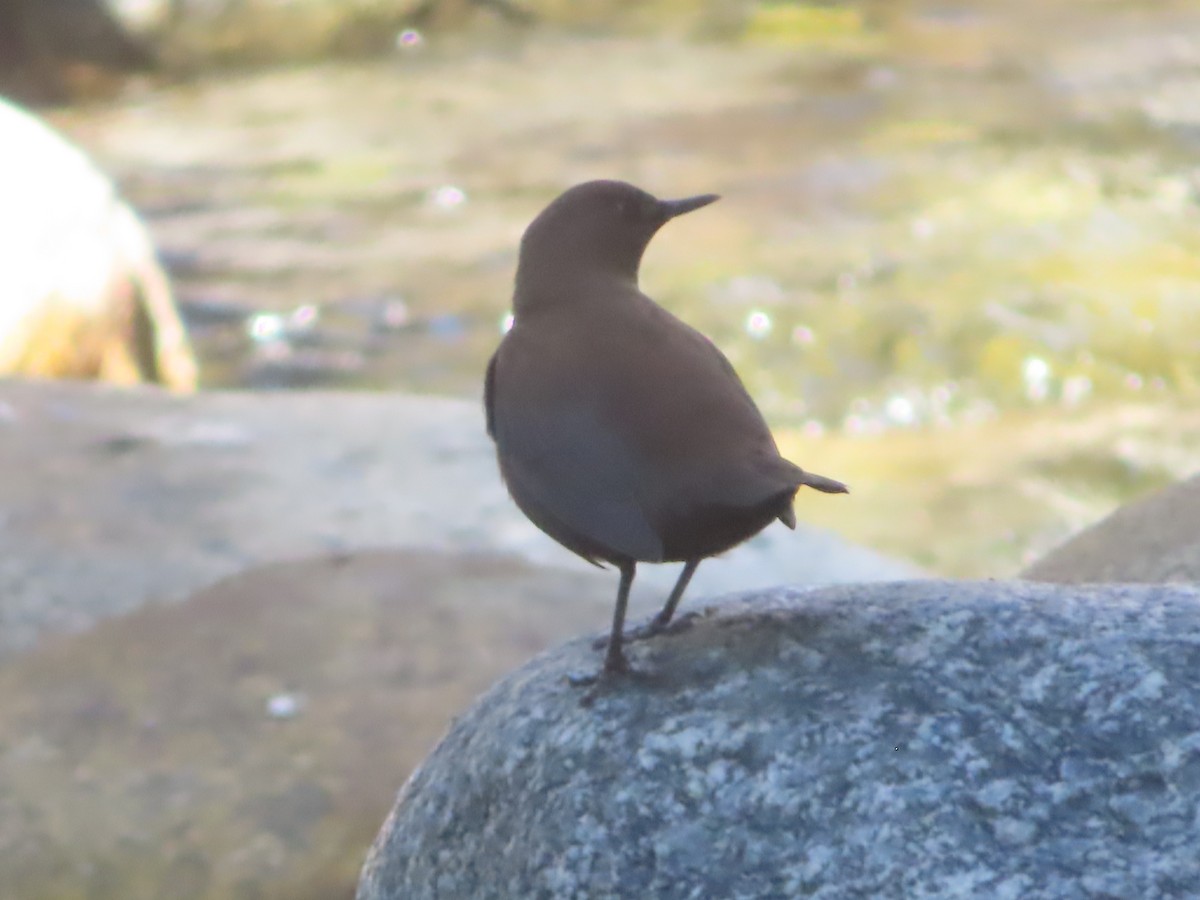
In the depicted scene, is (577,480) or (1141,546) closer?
(577,480)

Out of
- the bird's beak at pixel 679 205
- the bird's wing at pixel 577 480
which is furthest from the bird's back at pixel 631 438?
the bird's beak at pixel 679 205

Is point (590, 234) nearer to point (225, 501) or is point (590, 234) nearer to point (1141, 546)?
point (1141, 546)

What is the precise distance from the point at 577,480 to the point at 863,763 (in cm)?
55

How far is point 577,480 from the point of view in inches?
96.7

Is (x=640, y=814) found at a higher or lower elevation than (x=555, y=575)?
higher

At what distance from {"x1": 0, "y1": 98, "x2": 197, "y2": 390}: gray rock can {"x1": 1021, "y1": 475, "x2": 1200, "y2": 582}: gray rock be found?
4718mm

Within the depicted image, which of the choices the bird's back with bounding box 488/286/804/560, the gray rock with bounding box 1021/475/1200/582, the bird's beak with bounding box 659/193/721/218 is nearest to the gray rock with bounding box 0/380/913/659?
the gray rock with bounding box 1021/475/1200/582

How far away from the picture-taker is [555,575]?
486cm

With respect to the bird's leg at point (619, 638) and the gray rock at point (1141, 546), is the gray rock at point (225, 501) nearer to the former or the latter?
the gray rock at point (1141, 546)

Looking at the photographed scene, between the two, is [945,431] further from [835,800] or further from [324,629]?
[835,800]

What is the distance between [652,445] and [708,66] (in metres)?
13.6

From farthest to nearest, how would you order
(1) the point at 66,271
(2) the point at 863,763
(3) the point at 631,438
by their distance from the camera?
1. (1) the point at 66,271
2. (3) the point at 631,438
3. (2) the point at 863,763

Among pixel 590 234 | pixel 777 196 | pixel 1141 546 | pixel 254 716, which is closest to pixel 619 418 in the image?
pixel 590 234


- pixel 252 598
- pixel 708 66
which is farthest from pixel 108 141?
pixel 252 598
